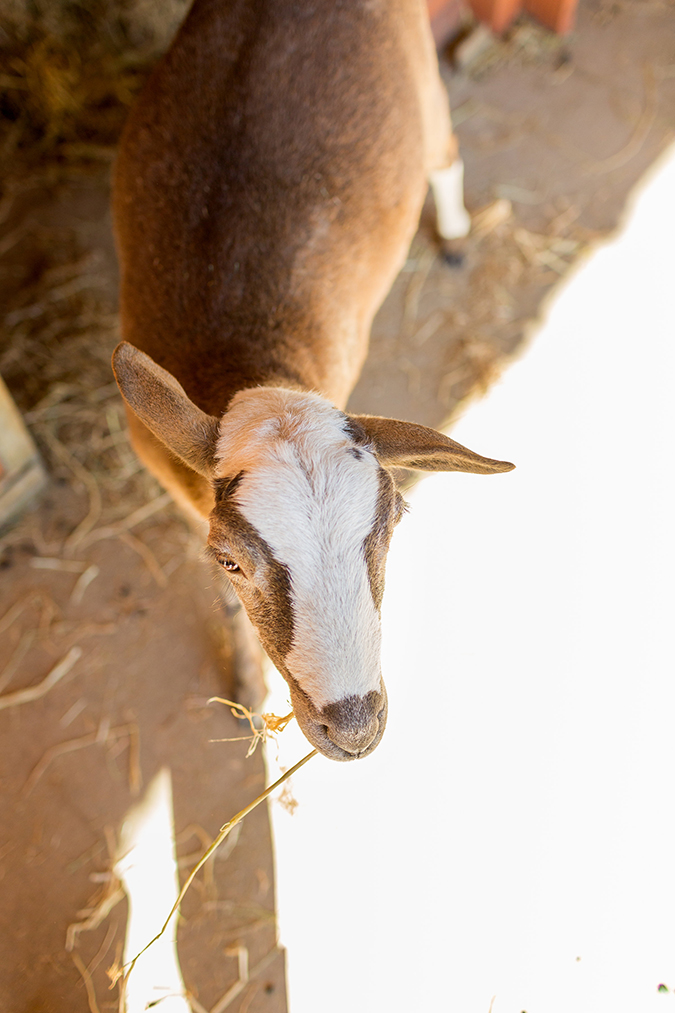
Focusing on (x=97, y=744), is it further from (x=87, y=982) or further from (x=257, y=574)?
(x=257, y=574)

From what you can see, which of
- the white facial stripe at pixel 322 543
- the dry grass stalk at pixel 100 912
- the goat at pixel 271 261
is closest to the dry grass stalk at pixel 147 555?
the goat at pixel 271 261

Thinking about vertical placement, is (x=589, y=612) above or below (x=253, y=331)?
below

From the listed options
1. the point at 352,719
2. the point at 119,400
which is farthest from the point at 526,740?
the point at 119,400

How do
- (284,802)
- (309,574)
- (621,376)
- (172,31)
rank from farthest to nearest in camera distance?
(172,31)
(621,376)
(284,802)
(309,574)

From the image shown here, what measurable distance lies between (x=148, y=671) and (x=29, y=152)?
3.57 metres

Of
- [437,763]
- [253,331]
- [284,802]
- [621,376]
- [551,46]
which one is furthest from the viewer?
[551,46]

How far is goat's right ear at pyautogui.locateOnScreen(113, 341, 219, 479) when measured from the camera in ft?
6.11

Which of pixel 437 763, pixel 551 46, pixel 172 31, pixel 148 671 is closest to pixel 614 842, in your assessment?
pixel 437 763

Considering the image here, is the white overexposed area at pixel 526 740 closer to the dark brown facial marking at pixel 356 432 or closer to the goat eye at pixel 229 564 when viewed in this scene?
the goat eye at pixel 229 564

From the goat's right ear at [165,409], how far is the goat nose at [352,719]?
0.78m

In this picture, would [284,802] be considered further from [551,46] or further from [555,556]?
[551,46]

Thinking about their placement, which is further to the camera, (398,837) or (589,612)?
(589,612)

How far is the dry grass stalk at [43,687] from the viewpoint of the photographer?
351 cm

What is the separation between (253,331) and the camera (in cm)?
257
